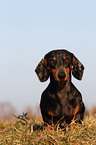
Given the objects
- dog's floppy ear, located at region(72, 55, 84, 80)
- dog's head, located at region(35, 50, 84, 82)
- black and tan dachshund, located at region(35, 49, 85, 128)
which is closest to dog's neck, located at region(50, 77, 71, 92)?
black and tan dachshund, located at region(35, 49, 85, 128)

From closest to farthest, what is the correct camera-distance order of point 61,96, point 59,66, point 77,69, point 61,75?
point 61,75 < point 59,66 < point 61,96 < point 77,69

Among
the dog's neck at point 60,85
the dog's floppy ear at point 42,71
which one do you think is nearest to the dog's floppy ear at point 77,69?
the dog's neck at point 60,85

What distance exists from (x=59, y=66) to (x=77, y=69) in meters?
0.66

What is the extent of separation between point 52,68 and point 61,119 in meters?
0.97

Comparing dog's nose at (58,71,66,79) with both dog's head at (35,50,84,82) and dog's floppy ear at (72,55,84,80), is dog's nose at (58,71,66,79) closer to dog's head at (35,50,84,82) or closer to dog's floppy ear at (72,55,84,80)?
dog's head at (35,50,84,82)

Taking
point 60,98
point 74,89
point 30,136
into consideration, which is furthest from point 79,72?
point 30,136

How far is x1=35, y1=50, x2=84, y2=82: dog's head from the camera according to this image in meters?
4.71

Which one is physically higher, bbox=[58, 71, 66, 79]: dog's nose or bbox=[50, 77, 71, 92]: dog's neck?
bbox=[58, 71, 66, 79]: dog's nose

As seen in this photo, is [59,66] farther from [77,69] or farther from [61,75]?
[77,69]

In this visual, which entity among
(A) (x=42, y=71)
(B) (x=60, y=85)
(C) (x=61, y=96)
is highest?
(A) (x=42, y=71)

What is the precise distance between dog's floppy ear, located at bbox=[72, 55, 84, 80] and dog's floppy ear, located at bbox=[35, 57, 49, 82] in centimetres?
54

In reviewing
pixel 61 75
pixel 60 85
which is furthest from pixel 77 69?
pixel 61 75

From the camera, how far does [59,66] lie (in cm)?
476

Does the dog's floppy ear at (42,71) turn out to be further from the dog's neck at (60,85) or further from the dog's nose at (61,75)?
the dog's nose at (61,75)
